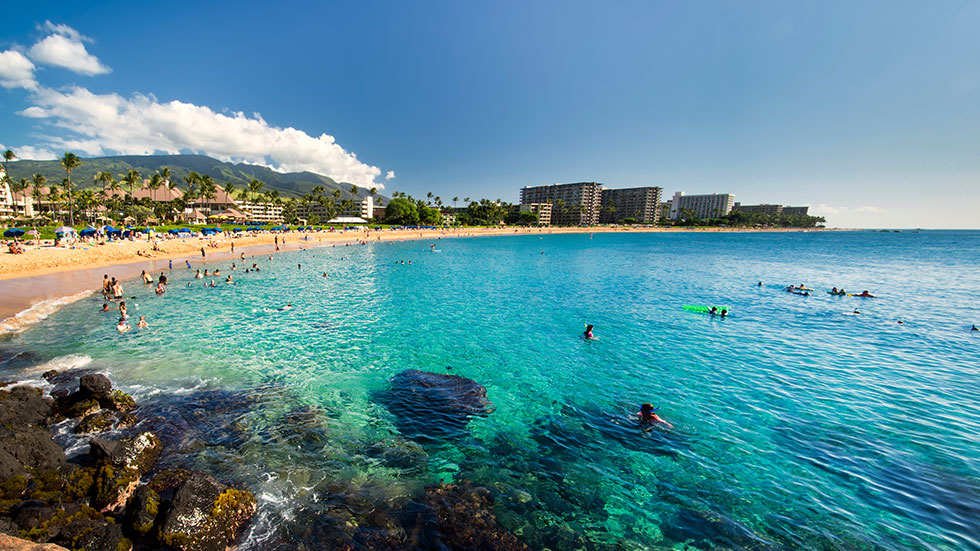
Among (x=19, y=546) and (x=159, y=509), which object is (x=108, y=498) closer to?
(x=159, y=509)

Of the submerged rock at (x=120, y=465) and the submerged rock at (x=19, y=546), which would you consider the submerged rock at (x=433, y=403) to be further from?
the submerged rock at (x=19, y=546)

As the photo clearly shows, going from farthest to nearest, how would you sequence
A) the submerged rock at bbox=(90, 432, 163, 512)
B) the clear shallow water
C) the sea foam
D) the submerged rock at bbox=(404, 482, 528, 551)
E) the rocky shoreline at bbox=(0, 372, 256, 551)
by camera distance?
the sea foam < the clear shallow water < the submerged rock at bbox=(90, 432, 163, 512) < the submerged rock at bbox=(404, 482, 528, 551) < the rocky shoreline at bbox=(0, 372, 256, 551)

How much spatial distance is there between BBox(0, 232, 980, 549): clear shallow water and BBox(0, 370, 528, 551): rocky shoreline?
0.36 meters

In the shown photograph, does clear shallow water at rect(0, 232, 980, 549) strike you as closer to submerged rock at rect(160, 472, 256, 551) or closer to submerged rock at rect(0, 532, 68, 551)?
submerged rock at rect(160, 472, 256, 551)

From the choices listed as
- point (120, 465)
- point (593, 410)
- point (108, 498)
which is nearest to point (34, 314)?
point (120, 465)

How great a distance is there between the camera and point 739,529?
27.1ft

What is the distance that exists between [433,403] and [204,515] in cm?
733

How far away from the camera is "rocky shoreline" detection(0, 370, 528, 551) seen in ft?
22.0

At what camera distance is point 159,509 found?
7.32 m

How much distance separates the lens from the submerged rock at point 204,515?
6.81m

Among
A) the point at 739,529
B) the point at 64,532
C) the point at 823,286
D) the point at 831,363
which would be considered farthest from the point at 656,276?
the point at 64,532

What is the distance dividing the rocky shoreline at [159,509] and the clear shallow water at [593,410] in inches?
14.1

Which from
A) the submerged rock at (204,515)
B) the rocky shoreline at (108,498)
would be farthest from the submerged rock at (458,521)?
the rocky shoreline at (108,498)

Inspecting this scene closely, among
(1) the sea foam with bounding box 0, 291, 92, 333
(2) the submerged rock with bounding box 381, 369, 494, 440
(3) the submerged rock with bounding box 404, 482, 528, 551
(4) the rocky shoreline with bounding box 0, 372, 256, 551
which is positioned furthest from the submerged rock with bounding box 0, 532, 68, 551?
(1) the sea foam with bounding box 0, 291, 92, 333
